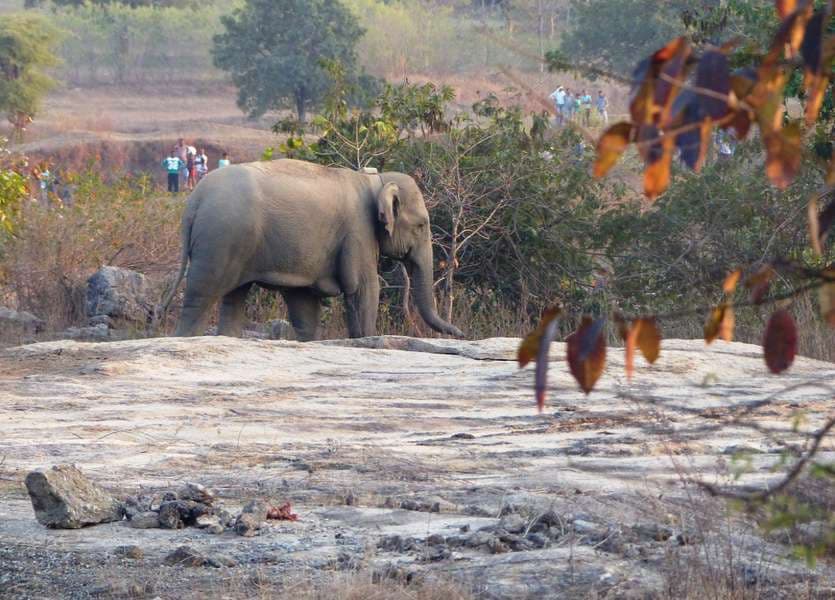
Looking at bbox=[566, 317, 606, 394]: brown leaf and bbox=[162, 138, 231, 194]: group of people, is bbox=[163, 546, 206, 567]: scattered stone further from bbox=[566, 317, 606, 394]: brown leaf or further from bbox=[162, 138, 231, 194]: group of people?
bbox=[162, 138, 231, 194]: group of people

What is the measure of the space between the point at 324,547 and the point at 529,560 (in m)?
0.82

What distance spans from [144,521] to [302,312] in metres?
7.98

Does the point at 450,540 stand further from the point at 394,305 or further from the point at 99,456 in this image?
the point at 394,305

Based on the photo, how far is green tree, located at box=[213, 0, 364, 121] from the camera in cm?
4906

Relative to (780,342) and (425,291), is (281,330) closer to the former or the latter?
(425,291)

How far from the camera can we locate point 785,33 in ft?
6.77

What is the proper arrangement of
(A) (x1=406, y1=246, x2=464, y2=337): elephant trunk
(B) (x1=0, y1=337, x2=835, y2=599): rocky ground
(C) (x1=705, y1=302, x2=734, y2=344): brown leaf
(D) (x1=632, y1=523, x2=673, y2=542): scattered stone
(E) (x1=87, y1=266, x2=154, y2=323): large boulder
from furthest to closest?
(E) (x1=87, y1=266, x2=154, y2=323): large boulder → (A) (x1=406, y1=246, x2=464, y2=337): elephant trunk → (D) (x1=632, y1=523, x2=673, y2=542): scattered stone → (B) (x1=0, y1=337, x2=835, y2=599): rocky ground → (C) (x1=705, y1=302, x2=734, y2=344): brown leaf

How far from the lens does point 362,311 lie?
13734 mm

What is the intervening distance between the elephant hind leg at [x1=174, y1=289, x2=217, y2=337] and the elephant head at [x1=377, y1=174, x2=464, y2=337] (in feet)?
6.15

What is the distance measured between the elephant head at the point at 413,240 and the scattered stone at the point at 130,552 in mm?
8385

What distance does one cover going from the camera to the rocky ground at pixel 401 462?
5246 millimetres

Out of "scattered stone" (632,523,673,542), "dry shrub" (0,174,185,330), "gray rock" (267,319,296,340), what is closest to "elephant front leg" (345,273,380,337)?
"gray rock" (267,319,296,340)

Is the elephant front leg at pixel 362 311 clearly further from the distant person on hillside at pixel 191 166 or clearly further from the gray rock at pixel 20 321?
the distant person on hillside at pixel 191 166

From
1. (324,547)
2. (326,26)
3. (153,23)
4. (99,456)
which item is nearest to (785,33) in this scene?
(324,547)
